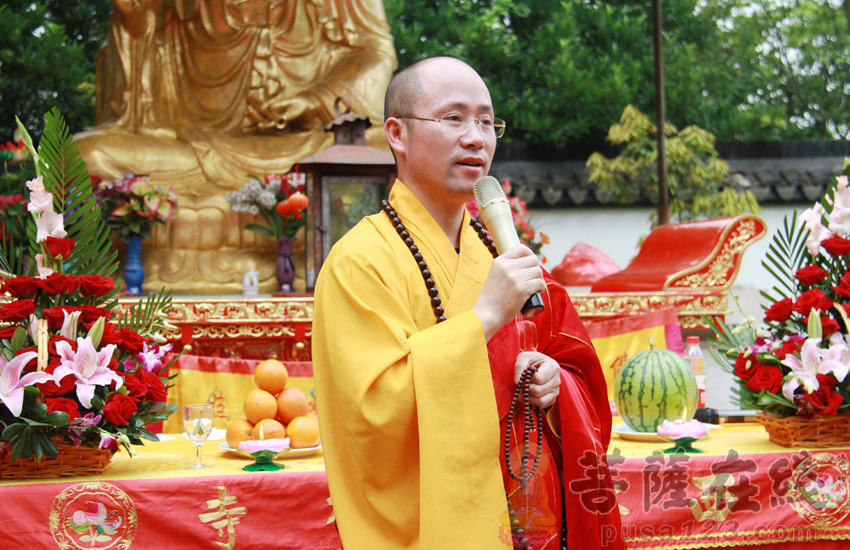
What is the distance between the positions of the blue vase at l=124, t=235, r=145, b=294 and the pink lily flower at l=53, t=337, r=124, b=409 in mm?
3170

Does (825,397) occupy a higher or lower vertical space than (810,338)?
lower

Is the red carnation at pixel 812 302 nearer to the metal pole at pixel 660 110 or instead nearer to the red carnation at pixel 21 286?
the red carnation at pixel 21 286

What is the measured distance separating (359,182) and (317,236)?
0.30 metres

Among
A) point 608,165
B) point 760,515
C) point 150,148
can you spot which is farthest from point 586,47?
point 760,515

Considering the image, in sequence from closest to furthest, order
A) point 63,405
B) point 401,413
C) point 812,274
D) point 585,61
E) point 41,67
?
point 401,413 → point 63,405 → point 812,274 → point 41,67 → point 585,61

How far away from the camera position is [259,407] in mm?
2250

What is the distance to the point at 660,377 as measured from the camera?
234cm

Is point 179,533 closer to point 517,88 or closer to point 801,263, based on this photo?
point 801,263

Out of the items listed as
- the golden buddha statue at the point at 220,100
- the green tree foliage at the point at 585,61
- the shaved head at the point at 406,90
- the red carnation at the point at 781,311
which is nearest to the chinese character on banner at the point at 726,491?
the red carnation at the point at 781,311

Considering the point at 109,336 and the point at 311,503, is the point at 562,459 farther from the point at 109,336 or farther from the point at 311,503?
the point at 109,336

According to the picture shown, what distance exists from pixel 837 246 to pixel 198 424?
1639 millimetres

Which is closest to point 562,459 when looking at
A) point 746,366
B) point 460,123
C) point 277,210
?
point 460,123

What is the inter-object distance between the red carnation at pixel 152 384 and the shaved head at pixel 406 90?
886 mm

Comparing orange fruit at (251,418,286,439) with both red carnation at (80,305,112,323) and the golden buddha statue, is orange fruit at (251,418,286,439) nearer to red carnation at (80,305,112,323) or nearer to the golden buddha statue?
red carnation at (80,305,112,323)
